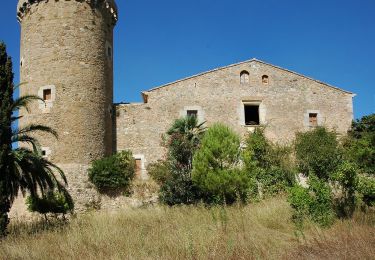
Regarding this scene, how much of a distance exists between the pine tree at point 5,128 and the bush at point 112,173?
6.53m

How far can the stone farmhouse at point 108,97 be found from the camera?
19641 mm

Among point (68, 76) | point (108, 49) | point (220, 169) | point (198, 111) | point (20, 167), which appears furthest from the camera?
point (198, 111)

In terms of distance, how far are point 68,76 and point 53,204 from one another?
19.2 ft

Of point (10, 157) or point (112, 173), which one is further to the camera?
point (112, 173)

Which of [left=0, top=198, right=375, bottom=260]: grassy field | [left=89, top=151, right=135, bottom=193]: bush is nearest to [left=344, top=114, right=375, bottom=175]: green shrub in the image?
[left=0, top=198, right=375, bottom=260]: grassy field

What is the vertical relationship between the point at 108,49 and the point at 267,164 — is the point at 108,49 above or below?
above

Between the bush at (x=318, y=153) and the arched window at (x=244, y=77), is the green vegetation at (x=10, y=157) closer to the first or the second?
the bush at (x=318, y=153)

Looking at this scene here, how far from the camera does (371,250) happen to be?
8.00 meters

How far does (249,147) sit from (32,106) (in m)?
10.8

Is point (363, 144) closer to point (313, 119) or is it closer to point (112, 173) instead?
point (313, 119)

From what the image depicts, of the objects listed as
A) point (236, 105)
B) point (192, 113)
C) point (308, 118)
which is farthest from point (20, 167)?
point (308, 118)

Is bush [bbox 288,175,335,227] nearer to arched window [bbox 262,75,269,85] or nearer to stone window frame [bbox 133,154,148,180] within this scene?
stone window frame [bbox 133,154,148,180]

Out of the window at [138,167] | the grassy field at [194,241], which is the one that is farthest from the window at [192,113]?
the grassy field at [194,241]

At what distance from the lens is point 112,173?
20.0 meters
